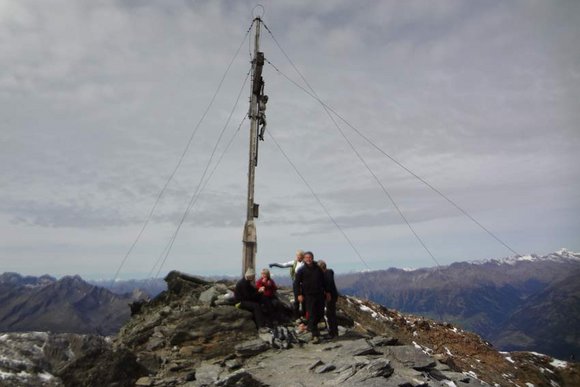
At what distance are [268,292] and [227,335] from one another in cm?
285

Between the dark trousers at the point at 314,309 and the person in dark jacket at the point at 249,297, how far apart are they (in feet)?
7.42

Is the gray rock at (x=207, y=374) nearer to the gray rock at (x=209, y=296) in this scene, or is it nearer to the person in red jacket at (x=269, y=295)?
the person in red jacket at (x=269, y=295)

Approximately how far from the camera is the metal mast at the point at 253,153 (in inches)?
816

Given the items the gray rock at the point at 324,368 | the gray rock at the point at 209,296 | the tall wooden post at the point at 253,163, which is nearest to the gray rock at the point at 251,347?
the gray rock at the point at 324,368

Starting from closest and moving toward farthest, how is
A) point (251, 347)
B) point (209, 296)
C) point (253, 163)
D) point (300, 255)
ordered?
point (251, 347) < point (300, 255) < point (209, 296) < point (253, 163)

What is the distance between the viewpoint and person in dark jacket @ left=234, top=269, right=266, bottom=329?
17.7 meters

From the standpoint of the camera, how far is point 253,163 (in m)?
22.1

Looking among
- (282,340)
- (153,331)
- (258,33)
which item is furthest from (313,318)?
(258,33)

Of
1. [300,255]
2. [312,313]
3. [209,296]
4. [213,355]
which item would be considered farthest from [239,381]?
[209,296]

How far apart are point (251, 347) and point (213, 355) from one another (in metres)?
1.50

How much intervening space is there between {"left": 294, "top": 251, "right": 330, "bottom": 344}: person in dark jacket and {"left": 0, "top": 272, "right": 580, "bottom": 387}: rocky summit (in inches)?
30.9

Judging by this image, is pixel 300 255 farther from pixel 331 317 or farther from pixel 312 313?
pixel 331 317

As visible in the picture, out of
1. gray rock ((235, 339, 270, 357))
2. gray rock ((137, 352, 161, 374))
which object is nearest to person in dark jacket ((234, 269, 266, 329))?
gray rock ((235, 339, 270, 357))

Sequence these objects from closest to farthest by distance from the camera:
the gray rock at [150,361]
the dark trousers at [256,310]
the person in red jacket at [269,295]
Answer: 1. the gray rock at [150,361]
2. the dark trousers at [256,310]
3. the person in red jacket at [269,295]
